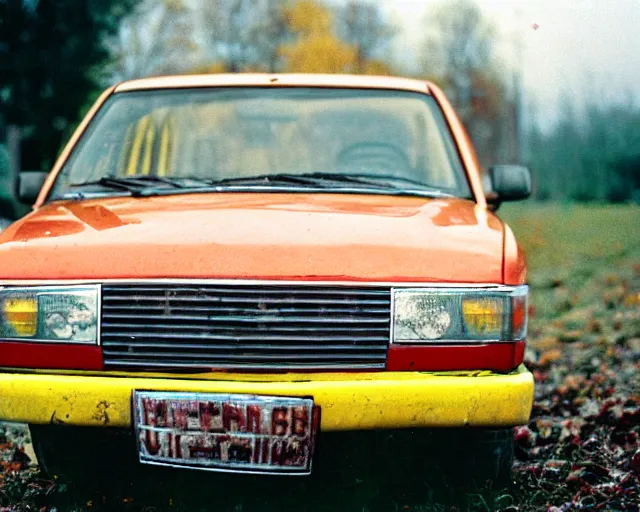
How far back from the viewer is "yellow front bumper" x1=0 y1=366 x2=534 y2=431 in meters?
2.81

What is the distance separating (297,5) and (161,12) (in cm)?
1048

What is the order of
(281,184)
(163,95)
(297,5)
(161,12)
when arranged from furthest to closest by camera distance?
1. (297,5)
2. (161,12)
3. (163,95)
4. (281,184)

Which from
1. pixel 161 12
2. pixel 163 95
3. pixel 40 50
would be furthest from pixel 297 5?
pixel 163 95

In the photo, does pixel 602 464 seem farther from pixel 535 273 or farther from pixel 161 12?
pixel 161 12

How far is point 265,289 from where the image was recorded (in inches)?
112

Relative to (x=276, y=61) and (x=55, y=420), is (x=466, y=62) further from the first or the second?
(x=55, y=420)

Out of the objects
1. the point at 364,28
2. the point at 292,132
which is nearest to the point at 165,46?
the point at 364,28

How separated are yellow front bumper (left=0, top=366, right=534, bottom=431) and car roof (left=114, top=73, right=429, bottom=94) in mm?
1831

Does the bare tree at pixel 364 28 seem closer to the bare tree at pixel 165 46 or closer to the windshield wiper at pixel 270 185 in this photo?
the bare tree at pixel 165 46

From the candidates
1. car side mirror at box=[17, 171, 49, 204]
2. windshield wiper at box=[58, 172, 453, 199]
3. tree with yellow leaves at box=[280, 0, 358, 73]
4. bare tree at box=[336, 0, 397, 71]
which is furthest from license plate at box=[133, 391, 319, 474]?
bare tree at box=[336, 0, 397, 71]

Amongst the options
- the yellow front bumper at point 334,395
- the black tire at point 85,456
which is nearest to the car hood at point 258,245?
the yellow front bumper at point 334,395

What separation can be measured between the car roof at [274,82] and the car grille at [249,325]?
5.62 feet

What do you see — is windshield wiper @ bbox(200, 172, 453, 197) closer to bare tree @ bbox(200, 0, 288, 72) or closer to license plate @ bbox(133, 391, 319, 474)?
license plate @ bbox(133, 391, 319, 474)

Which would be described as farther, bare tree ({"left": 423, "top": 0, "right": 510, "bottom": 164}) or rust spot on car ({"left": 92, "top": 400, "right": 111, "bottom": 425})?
bare tree ({"left": 423, "top": 0, "right": 510, "bottom": 164})
